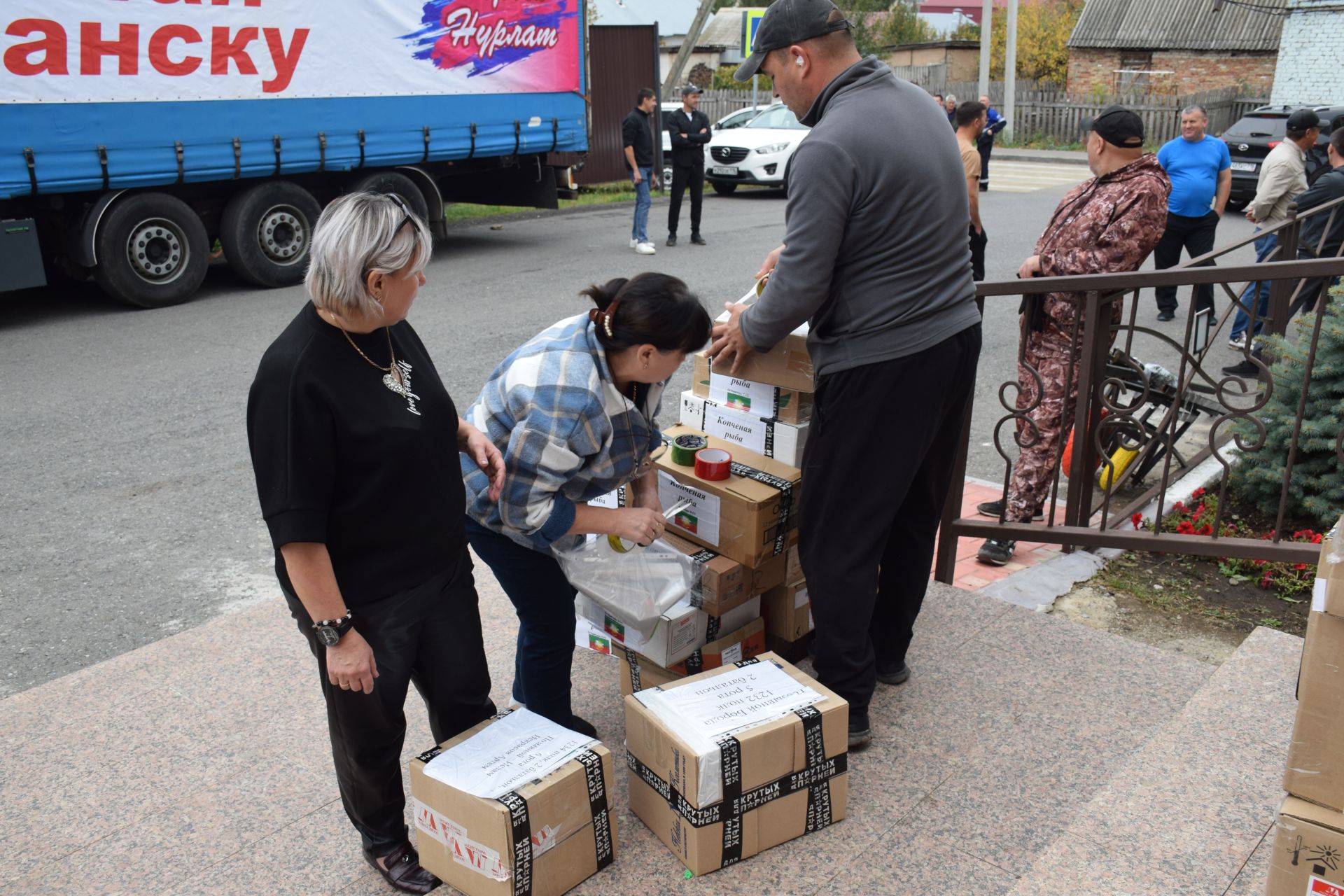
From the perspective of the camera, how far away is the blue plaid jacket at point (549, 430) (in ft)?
8.17

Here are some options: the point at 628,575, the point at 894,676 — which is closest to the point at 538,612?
the point at 628,575

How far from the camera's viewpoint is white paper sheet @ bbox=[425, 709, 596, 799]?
2.32 meters

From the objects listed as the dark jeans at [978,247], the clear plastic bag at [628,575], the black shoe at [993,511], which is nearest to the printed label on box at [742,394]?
the clear plastic bag at [628,575]

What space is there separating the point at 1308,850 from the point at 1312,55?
93.1 ft

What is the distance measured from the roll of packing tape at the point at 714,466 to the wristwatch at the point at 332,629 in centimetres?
134

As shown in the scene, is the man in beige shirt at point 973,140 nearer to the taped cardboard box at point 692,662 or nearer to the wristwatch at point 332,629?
the taped cardboard box at point 692,662

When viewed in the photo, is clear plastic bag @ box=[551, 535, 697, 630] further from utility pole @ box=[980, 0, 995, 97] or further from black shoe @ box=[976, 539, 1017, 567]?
utility pole @ box=[980, 0, 995, 97]

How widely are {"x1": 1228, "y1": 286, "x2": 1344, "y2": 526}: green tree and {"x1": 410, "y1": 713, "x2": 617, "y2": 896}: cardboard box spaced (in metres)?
3.34

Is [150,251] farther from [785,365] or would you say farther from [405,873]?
[405,873]

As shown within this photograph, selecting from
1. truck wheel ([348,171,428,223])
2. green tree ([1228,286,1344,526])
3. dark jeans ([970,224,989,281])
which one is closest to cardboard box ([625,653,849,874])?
green tree ([1228,286,1344,526])

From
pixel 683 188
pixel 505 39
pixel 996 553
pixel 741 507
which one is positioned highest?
pixel 505 39

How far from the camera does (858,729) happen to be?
299 cm

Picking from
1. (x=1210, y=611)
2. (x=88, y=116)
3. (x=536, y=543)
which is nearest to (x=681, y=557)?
(x=536, y=543)

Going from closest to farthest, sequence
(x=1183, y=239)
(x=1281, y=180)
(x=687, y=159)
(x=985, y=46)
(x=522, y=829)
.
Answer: (x=522, y=829) → (x=1281, y=180) → (x=1183, y=239) → (x=687, y=159) → (x=985, y=46)
